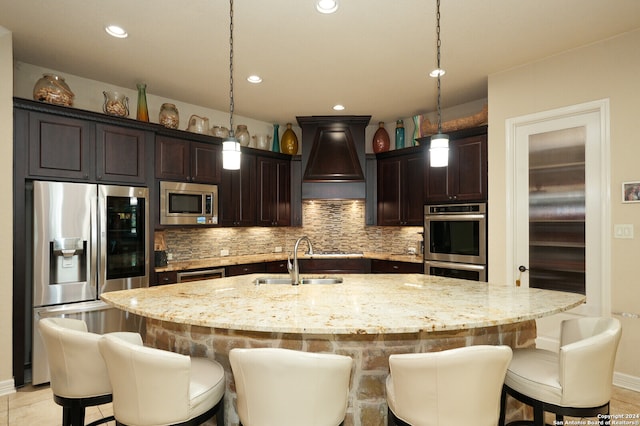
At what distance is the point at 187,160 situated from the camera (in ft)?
14.3

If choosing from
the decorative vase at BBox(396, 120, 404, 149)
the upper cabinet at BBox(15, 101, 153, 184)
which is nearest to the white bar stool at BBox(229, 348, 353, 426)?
the upper cabinet at BBox(15, 101, 153, 184)

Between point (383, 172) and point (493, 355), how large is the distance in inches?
164

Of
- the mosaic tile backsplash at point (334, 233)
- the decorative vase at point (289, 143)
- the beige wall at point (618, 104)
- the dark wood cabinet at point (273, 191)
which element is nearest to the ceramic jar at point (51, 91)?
the dark wood cabinet at point (273, 191)

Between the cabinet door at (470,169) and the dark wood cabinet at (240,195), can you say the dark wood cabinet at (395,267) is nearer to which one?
the cabinet door at (470,169)

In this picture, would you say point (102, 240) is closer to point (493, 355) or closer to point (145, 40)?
point (145, 40)

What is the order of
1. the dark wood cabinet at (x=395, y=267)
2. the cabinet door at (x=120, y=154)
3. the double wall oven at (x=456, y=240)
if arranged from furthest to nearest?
the dark wood cabinet at (x=395, y=267)
the double wall oven at (x=456, y=240)
the cabinet door at (x=120, y=154)

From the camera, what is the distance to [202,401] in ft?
5.18

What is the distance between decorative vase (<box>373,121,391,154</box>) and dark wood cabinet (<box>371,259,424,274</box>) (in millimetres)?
1612

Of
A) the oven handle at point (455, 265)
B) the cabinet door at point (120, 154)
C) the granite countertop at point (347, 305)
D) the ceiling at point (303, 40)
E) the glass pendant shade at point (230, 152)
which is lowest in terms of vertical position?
the oven handle at point (455, 265)

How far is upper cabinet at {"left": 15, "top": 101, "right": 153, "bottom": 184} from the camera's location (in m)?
3.12

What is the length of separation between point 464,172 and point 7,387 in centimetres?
468

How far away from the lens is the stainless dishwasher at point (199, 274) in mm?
4109

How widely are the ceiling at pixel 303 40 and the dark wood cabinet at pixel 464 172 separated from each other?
0.57 m

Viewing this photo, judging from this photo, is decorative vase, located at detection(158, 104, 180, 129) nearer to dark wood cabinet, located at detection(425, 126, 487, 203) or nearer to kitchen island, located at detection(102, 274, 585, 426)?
A: kitchen island, located at detection(102, 274, 585, 426)
